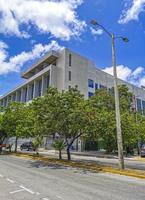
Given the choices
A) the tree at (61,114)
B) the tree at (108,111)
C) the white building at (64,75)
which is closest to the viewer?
the tree at (61,114)

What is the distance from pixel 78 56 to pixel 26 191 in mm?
57084

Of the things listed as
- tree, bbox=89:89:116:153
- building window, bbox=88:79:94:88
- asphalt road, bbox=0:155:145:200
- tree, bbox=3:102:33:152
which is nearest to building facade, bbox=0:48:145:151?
building window, bbox=88:79:94:88

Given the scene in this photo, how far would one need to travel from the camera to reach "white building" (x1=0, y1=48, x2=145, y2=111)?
60562 millimetres

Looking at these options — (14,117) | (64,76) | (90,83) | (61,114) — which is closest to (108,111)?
(14,117)

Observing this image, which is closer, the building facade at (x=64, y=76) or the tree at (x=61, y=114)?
the tree at (x=61, y=114)

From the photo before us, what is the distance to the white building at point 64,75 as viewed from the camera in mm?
60562

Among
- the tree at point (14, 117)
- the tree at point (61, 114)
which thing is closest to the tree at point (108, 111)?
the tree at point (14, 117)

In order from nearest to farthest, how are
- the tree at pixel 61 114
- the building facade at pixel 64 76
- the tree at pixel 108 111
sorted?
the tree at pixel 61 114, the tree at pixel 108 111, the building facade at pixel 64 76

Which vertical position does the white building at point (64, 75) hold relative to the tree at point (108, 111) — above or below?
above

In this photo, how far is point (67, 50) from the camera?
2432 inches

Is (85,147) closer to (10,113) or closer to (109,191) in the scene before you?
(10,113)

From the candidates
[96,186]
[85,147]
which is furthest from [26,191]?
[85,147]

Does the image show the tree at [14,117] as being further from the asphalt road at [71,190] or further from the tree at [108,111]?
the asphalt road at [71,190]

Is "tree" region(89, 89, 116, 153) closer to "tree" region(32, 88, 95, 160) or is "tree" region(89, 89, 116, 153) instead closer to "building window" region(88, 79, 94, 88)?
"tree" region(32, 88, 95, 160)
